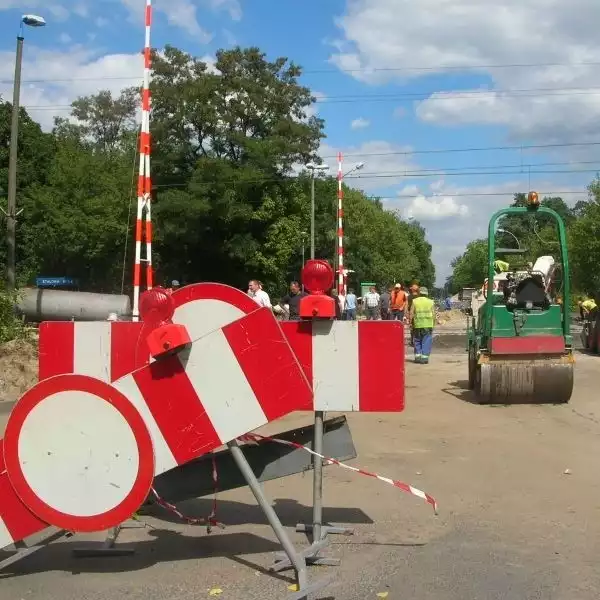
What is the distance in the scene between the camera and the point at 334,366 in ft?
15.2

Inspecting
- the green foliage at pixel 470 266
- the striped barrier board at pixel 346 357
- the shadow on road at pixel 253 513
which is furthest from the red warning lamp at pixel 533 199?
the green foliage at pixel 470 266

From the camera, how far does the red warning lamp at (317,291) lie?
4.54 meters

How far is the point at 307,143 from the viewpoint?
48.0 meters

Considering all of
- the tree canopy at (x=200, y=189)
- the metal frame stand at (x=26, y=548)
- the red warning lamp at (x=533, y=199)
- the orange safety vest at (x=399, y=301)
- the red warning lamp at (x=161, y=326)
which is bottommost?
the metal frame stand at (x=26, y=548)

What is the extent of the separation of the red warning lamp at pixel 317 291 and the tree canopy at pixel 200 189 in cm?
3989

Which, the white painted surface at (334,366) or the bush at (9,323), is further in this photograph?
the bush at (9,323)

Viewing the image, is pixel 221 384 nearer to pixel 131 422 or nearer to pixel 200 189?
pixel 131 422

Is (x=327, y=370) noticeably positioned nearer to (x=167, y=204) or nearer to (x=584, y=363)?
(x=584, y=363)

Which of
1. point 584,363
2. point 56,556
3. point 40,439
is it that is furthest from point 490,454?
point 584,363

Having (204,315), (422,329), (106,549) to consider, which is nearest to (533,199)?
(422,329)

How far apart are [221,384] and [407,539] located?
1839 millimetres

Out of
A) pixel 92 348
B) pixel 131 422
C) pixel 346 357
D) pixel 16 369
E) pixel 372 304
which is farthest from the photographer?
pixel 372 304

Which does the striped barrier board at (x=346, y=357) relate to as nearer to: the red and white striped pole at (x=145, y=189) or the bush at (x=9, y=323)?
the red and white striped pole at (x=145, y=189)

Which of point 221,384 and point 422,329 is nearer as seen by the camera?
point 221,384
